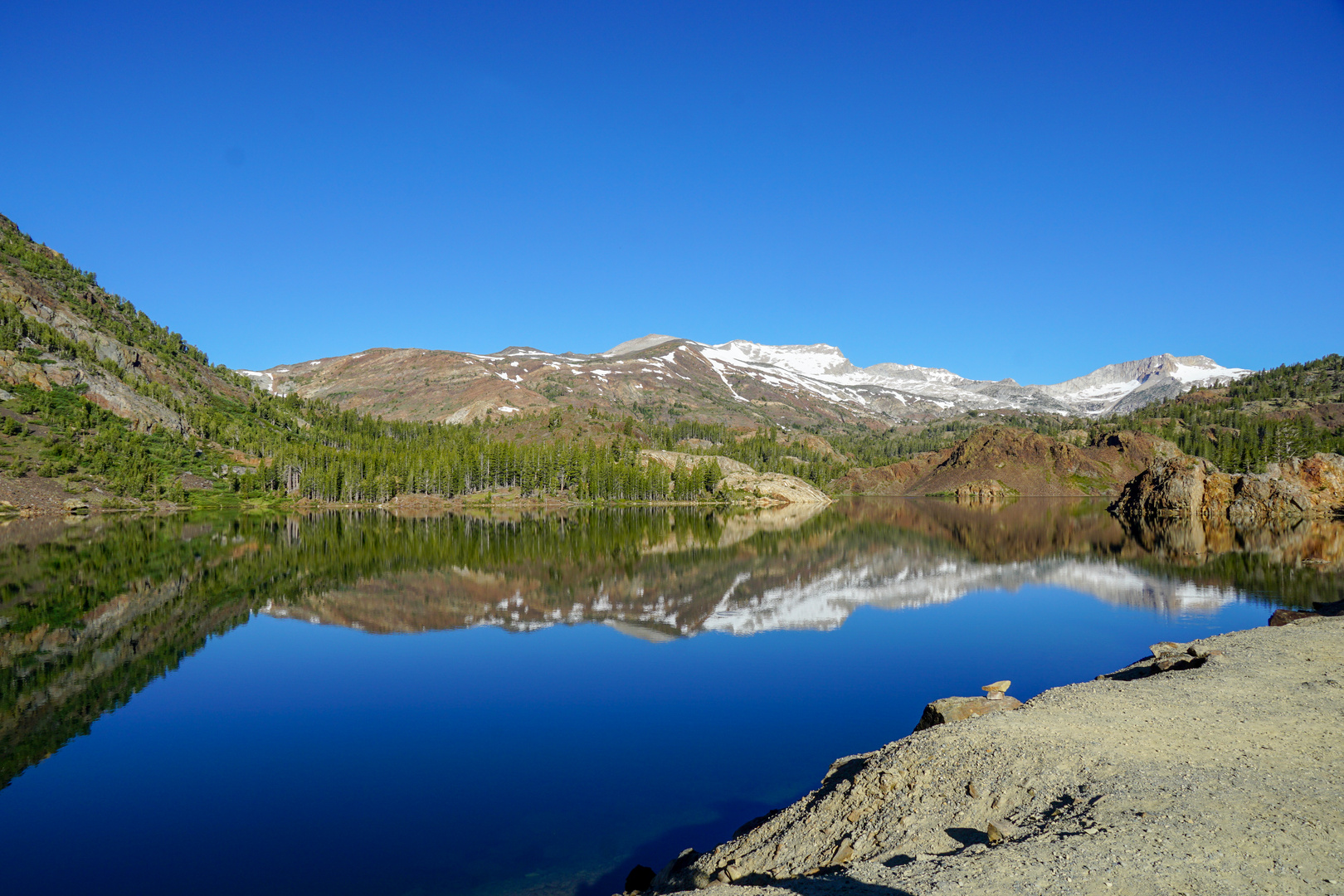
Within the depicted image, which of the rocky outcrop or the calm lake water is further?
the rocky outcrop

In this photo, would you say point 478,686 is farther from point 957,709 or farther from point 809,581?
point 809,581

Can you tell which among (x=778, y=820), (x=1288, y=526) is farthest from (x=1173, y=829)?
(x=1288, y=526)

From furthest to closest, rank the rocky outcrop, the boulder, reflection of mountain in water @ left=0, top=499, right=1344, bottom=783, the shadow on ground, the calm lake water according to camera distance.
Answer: the rocky outcrop
reflection of mountain in water @ left=0, top=499, right=1344, bottom=783
the boulder
the calm lake water
the shadow on ground

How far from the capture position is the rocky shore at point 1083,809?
1010cm

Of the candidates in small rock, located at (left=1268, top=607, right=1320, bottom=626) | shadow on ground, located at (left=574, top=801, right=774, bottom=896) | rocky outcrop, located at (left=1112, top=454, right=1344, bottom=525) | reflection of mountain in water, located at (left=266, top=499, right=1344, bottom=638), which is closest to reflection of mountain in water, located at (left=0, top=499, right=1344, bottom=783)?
reflection of mountain in water, located at (left=266, top=499, right=1344, bottom=638)

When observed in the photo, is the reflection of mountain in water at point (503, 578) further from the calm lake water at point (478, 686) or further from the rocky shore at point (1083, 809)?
the rocky shore at point (1083, 809)

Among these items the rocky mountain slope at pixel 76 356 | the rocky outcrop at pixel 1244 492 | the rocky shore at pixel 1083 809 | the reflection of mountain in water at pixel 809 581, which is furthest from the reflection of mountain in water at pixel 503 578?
the rocky mountain slope at pixel 76 356

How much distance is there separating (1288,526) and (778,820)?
11413 cm

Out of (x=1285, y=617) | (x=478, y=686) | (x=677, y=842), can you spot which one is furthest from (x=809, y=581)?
(x=677, y=842)

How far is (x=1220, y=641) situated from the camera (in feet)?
90.7

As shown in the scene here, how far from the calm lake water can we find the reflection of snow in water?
1.25 ft

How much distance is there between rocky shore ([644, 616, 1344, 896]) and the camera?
10102 mm

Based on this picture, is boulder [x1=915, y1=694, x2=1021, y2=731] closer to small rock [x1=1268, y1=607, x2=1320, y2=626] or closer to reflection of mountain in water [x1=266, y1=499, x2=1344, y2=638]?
reflection of mountain in water [x1=266, y1=499, x2=1344, y2=638]

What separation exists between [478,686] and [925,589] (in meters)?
34.5
